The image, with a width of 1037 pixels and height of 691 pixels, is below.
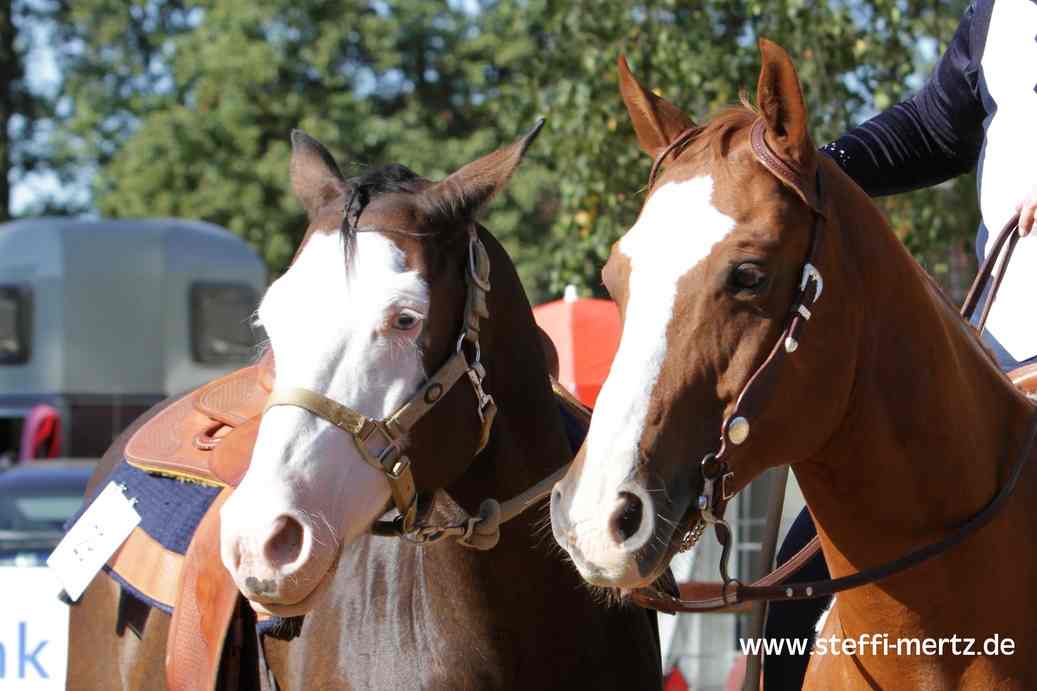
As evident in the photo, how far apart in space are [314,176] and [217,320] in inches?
463

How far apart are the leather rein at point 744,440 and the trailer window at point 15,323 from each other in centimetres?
1288

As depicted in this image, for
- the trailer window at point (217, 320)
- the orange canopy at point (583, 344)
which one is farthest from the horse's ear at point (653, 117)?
the trailer window at point (217, 320)

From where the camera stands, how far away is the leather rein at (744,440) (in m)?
2.36

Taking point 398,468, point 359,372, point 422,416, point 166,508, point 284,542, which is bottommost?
point 166,508

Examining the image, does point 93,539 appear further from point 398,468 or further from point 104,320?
point 104,320

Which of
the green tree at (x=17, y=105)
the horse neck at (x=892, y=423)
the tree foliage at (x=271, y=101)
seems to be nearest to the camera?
the horse neck at (x=892, y=423)

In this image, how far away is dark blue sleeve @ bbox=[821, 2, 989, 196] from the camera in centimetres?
329

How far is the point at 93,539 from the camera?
172 inches

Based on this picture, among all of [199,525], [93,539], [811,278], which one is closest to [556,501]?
[811,278]

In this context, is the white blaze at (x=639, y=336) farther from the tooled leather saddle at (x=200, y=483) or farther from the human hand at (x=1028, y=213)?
the tooled leather saddle at (x=200, y=483)

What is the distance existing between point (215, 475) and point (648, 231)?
1461mm

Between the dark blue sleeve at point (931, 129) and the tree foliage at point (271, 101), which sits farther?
the tree foliage at point (271, 101)

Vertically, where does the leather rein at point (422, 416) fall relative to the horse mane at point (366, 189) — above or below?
below

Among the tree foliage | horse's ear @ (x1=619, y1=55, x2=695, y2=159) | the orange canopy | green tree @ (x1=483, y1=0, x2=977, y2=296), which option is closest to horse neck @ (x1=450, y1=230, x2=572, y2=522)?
horse's ear @ (x1=619, y1=55, x2=695, y2=159)
